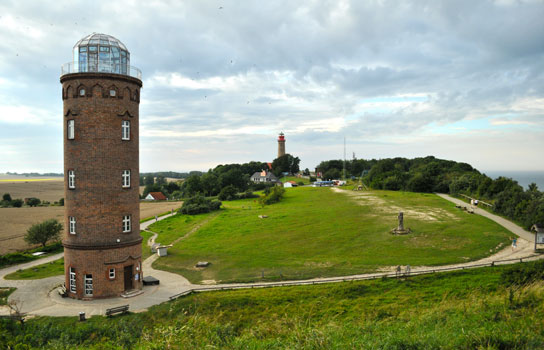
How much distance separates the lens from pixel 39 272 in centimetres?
3102

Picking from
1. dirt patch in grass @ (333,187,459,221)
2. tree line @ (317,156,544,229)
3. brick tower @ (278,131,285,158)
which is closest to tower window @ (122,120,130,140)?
tree line @ (317,156,544,229)

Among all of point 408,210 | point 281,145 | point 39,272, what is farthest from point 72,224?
point 281,145

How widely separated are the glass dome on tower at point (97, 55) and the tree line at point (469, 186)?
38.8 metres

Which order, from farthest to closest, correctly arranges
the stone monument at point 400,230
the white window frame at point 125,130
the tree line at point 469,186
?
the tree line at point 469,186
the stone monument at point 400,230
the white window frame at point 125,130

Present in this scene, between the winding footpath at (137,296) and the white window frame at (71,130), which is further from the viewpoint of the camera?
the white window frame at (71,130)

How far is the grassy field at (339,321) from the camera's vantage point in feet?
33.6

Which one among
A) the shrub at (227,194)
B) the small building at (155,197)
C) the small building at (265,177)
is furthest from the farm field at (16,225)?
the small building at (265,177)

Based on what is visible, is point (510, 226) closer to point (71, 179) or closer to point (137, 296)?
point (137, 296)

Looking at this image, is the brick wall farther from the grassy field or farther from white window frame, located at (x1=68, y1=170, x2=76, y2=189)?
the grassy field

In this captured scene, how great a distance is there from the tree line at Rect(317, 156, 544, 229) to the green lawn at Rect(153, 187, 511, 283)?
403 centimetres

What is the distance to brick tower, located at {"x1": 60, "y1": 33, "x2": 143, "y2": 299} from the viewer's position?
2405 centimetres

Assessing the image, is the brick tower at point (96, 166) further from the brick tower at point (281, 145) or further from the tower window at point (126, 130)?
the brick tower at point (281, 145)

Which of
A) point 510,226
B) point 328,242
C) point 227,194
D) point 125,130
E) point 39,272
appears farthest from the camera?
point 227,194

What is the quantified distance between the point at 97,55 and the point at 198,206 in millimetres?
47900
